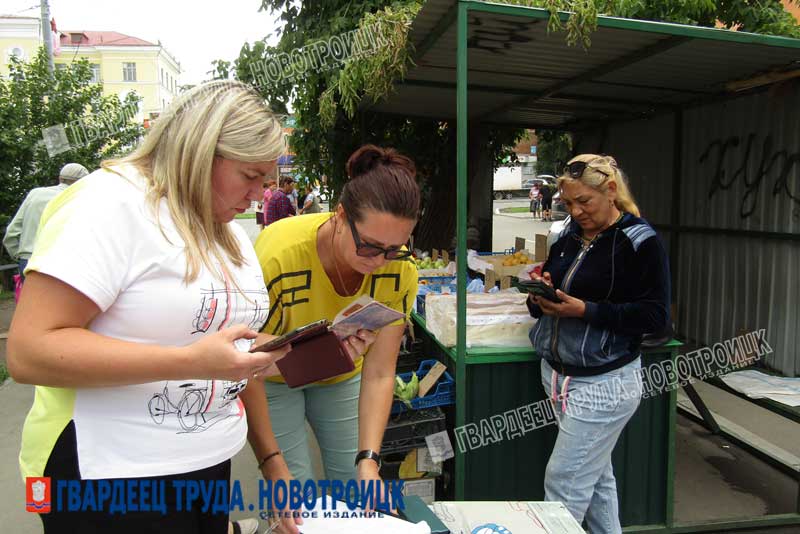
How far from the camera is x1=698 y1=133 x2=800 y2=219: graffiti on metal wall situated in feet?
15.5

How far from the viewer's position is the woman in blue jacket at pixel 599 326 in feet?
8.06

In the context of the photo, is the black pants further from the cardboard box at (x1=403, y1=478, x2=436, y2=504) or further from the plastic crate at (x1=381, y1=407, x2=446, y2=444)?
the cardboard box at (x1=403, y1=478, x2=436, y2=504)

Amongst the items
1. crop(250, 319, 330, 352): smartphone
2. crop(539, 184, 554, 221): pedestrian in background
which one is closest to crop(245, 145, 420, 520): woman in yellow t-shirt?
crop(250, 319, 330, 352): smartphone

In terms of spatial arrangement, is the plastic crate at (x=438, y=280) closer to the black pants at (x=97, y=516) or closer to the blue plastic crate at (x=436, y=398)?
the blue plastic crate at (x=436, y=398)

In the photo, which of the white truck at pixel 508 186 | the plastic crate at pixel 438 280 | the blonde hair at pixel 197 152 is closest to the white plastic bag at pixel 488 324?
the plastic crate at pixel 438 280

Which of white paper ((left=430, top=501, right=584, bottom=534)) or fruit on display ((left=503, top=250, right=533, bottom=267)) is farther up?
fruit on display ((left=503, top=250, right=533, bottom=267))

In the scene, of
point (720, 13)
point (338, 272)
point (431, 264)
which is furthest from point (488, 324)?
point (720, 13)

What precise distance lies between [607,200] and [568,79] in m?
2.45

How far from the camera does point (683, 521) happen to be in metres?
3.33

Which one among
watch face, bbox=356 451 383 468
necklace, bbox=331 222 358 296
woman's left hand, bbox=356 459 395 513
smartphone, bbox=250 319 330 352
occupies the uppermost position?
necklace, bbox=331 222 358 296

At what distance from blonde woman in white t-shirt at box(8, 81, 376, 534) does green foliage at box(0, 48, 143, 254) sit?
9.65m

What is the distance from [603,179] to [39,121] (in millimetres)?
10427

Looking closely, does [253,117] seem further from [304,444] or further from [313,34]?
[313,34]

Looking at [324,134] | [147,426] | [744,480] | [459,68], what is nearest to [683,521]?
[744,480]
